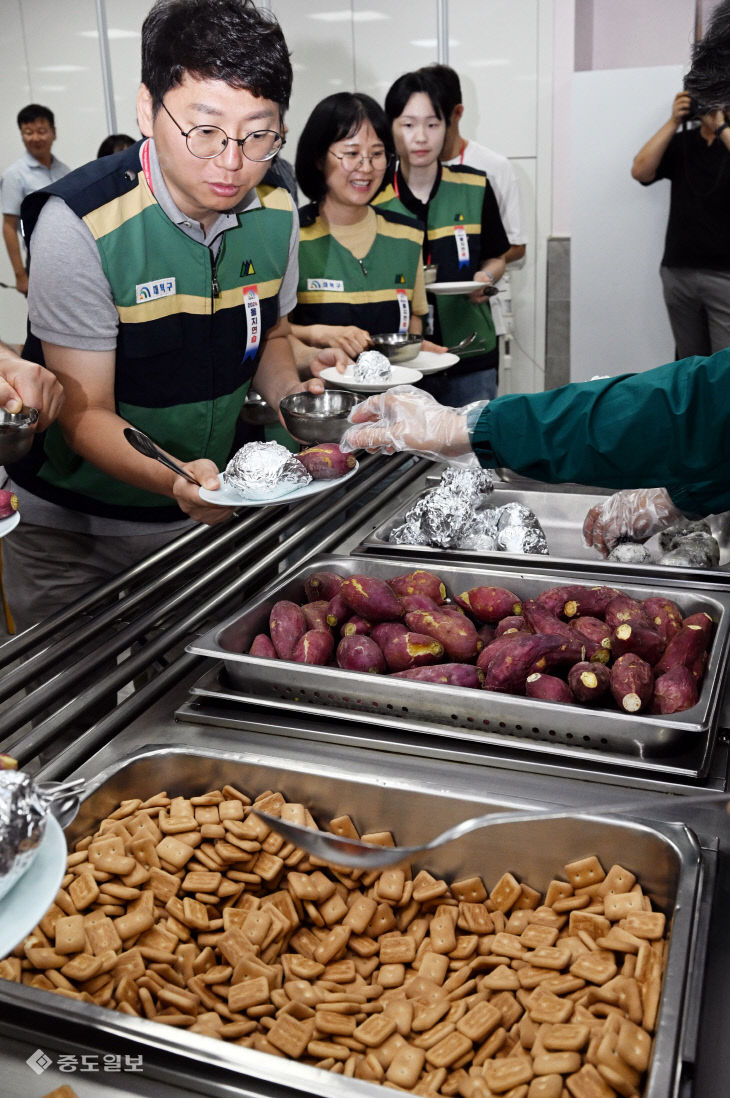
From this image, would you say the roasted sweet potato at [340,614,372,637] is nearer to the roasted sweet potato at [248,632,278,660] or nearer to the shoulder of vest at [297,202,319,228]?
the roasted sweet potato at [248,632,278,660]

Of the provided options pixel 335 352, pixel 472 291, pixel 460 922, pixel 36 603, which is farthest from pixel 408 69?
pixel 460 922

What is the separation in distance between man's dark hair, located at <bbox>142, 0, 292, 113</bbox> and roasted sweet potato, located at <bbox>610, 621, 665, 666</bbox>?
104 centimetres

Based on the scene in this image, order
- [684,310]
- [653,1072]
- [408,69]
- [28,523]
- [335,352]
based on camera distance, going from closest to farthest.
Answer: [653,1072]
[28,523]
[335,352]
[684,310]
[408,69]

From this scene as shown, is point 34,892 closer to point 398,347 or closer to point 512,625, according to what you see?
point 512,625

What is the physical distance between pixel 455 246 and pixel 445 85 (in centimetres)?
59

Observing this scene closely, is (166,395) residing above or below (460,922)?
above

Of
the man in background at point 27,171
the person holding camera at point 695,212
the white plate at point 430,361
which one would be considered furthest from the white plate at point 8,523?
the man in background at point 27,171

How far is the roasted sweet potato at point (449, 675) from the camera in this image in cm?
119

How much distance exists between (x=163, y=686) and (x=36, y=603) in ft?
2.49

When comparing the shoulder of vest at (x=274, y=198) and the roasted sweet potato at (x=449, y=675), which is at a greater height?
the shoulder of vest at (x=274, y=198)

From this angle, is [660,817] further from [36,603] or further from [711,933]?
[36,603]

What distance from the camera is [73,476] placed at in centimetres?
183

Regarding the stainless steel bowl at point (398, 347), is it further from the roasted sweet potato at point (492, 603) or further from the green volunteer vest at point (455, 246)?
the roasted sweet potato at point (492, 603)

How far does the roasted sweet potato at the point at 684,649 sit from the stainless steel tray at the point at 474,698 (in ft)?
0.09
